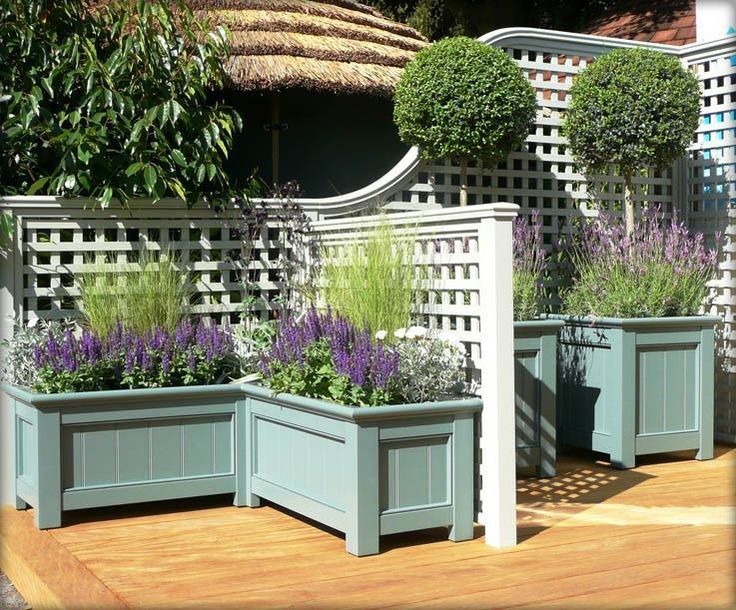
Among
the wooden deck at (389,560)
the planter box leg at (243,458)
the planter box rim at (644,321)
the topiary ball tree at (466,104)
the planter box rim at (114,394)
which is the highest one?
the topiary ball tree at (466,104)

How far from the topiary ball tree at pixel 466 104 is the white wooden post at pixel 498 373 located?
1.69m

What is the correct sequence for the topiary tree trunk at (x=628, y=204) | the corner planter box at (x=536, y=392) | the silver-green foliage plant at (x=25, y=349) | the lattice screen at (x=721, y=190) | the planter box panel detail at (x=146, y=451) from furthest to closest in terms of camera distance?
the lattice screen at (x=721, y=190) < the topiary tree trunk at (x=628, y=204) < the corner planter box at (x=536, y=392) < the silver-green foliage plant at (x=25, y=349) < the planter box panel detail at (x=146, y=451)

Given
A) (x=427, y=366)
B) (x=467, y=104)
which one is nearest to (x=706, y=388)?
(x=467, y=104)

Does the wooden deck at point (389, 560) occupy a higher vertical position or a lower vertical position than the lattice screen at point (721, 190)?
lower

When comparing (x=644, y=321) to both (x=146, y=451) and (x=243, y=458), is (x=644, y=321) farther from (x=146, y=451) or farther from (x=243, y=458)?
(x=146, y=451)

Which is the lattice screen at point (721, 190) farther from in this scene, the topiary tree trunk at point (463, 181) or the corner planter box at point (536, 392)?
the topiary tree trunk at point (463, 181)

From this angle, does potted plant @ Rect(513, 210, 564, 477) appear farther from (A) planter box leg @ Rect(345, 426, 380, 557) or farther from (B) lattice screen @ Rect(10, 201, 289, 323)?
(A) planter box leg @ Rect(345, 426, 380, 557)

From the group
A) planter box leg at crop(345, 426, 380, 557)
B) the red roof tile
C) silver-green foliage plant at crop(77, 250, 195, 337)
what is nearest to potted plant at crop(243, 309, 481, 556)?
planter box leg at crop(345, 426, 380, 557)


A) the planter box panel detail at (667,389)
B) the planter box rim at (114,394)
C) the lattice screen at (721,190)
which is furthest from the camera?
the lattice screen at (721,190)

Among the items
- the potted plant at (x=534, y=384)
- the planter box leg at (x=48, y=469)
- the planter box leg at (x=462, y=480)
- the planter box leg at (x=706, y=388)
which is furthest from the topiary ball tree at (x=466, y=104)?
the planter box leg at (x=48, y=469)

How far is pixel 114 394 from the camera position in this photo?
450 cm

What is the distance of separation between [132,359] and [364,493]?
4.29ft

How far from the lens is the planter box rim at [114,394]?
4.39 m

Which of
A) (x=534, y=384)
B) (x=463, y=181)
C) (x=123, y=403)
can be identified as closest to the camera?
(x=123, y=403)
